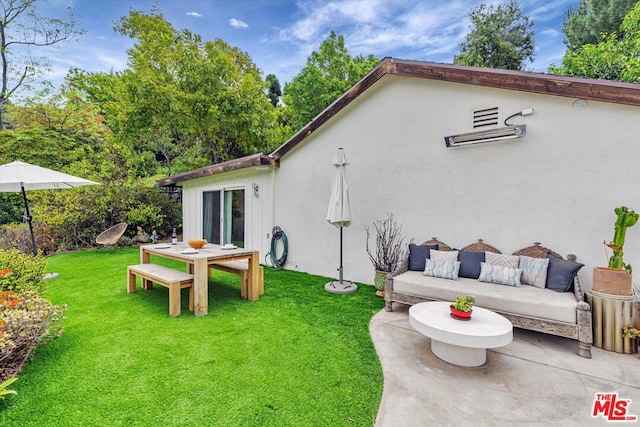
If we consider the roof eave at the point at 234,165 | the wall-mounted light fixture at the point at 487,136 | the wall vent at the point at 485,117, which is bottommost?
the roof eave at the point at 234,165

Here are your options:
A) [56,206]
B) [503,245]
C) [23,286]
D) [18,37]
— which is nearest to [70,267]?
[56,206]

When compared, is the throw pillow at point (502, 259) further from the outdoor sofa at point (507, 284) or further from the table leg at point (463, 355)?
the table leg at point (463, 355)

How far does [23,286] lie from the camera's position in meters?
3.47

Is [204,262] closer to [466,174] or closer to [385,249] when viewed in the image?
[385,249]

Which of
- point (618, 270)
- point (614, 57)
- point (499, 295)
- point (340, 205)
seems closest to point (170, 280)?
point (340, 205)

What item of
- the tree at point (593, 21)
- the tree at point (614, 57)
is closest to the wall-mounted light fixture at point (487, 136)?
the tree at point (614, 57)

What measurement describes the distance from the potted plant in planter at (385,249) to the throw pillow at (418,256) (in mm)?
347

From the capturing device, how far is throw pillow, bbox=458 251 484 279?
14.0 ft

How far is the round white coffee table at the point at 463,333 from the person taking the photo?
2652 millimetres

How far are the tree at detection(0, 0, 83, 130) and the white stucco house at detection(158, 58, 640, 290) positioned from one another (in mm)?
13678

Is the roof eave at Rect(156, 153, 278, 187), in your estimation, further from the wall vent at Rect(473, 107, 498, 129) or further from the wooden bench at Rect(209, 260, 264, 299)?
the wall vent at Rect(473, 107, 498, 129)

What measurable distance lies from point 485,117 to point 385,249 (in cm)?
→ 270

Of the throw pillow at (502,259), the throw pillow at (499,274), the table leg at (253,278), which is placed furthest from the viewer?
the table leg at (253,278)

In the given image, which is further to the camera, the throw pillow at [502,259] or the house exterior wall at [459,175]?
the throw pillow at [502,259]
